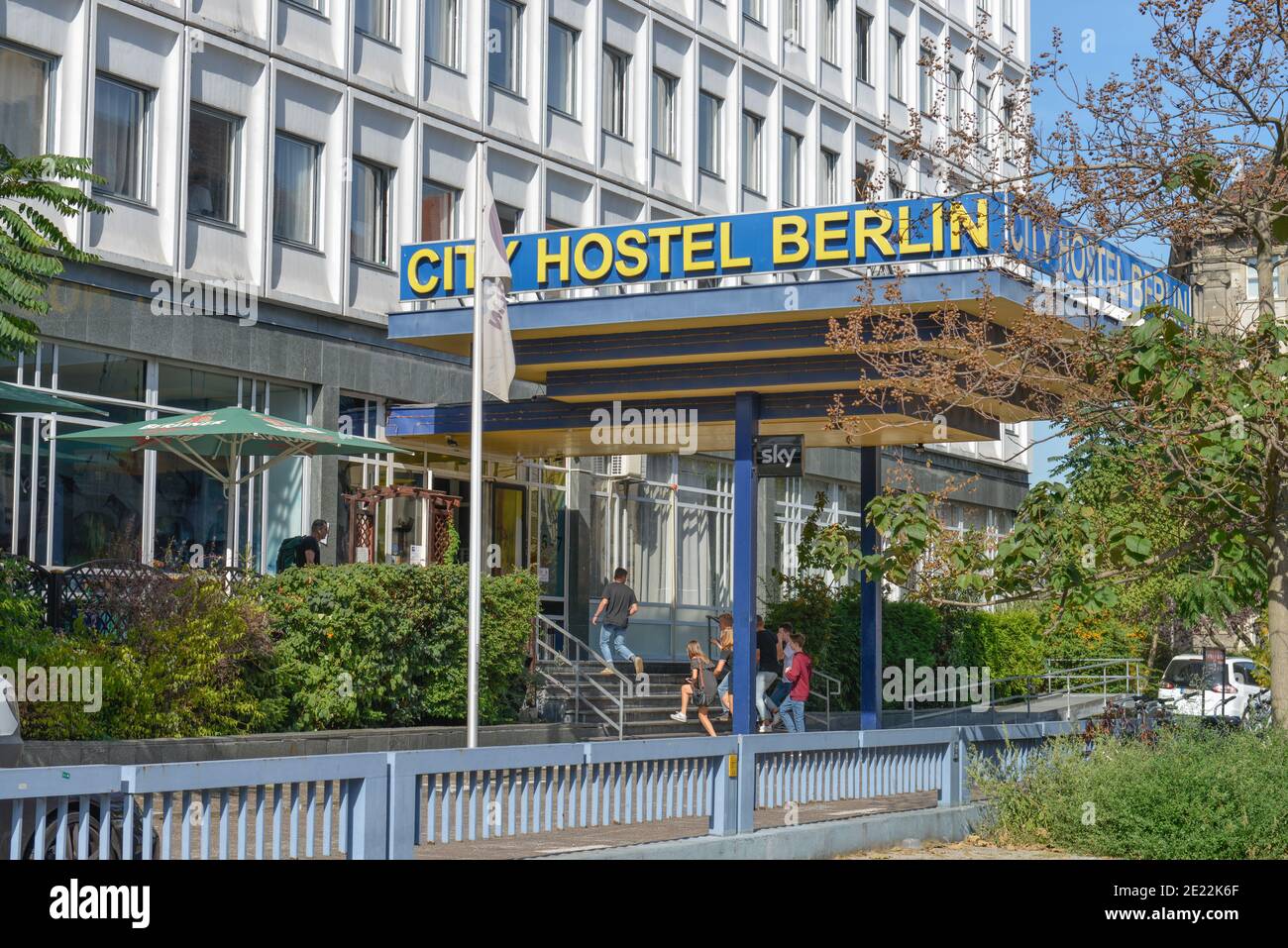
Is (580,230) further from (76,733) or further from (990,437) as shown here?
(76,733)

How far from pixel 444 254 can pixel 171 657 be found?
6612 mm

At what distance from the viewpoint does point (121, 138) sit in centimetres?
2222

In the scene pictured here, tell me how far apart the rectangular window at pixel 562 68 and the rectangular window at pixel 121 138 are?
9.40 m

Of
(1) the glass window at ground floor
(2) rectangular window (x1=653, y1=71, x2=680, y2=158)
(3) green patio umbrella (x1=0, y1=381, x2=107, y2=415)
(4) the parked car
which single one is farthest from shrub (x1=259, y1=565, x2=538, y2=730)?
(4) the parked car

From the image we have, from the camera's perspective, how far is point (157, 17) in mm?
22516

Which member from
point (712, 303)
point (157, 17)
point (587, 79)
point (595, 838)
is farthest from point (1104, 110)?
point (587, 79)

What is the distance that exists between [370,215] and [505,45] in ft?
15.5

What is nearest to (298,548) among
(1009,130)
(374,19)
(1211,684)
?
(374,19)

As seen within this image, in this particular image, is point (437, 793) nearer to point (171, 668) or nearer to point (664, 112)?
point (171, 668)

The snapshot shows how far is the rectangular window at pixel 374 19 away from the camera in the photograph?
26.1m

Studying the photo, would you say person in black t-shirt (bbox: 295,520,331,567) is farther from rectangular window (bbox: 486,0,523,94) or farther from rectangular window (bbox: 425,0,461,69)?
rectangular window (bbox: 486,0,523,94)

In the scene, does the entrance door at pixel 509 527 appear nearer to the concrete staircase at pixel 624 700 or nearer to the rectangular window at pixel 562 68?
the concrete staircase at pixel 624 700

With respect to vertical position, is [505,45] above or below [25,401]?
above

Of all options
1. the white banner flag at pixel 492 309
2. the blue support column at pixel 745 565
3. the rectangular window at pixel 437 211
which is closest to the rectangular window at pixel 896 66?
the rectangular window at pixel 437 211
